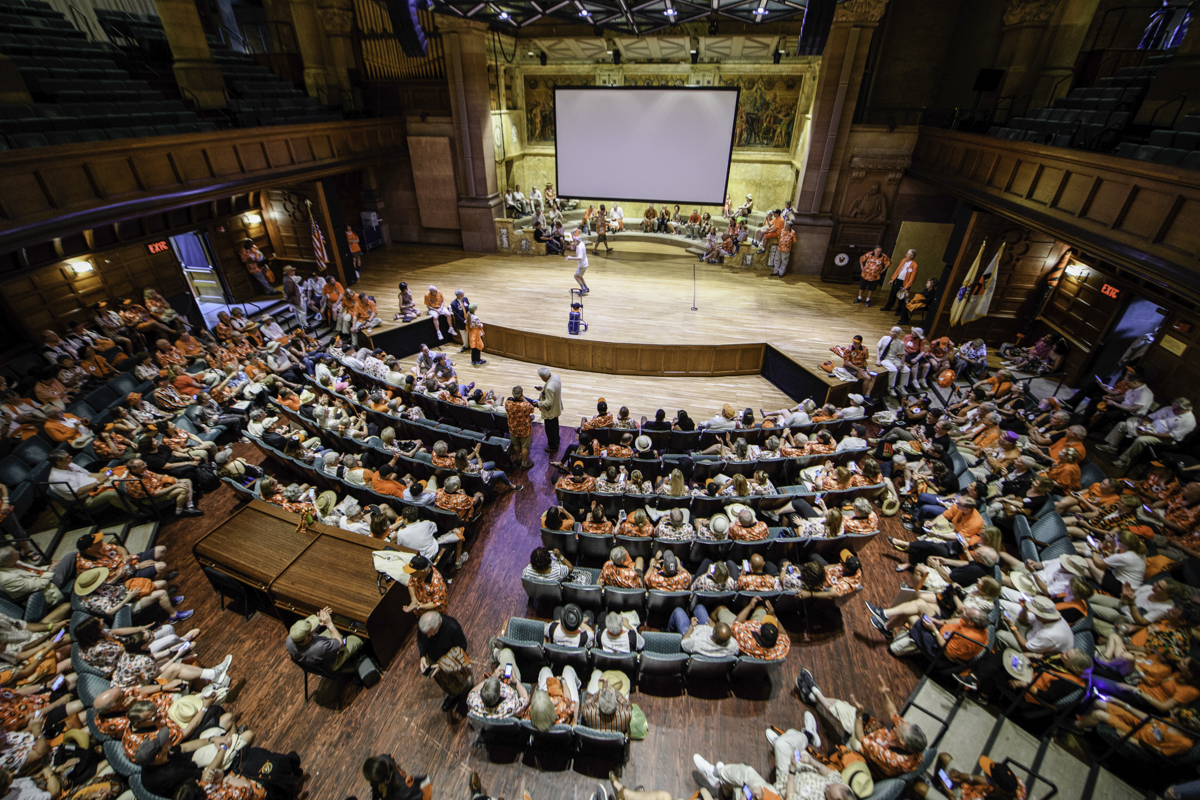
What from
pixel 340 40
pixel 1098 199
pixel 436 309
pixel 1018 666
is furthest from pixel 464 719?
pixel 340 40

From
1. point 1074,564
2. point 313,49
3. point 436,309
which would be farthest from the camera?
point 313,49

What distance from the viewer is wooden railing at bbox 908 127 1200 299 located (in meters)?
4.64

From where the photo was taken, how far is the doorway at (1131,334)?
702 centimetres

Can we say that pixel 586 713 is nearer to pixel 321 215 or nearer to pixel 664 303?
pixel 664 303

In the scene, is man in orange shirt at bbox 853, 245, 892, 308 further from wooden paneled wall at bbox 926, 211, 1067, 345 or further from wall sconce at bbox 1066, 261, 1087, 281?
wall sconce at bbox 1066, 261, 1087, 281

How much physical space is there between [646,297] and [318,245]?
770 centimetres

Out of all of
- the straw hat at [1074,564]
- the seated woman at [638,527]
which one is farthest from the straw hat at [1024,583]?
the seated woman at [638,527]

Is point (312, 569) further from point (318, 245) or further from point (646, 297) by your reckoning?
point (318, 245)

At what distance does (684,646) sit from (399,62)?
53.0 feet

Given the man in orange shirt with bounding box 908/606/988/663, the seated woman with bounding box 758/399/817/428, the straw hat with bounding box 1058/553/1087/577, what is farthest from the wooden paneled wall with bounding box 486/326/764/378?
the man in orange shirt with bounding box 908/606/988/663

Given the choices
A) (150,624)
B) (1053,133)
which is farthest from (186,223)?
(1053,133)

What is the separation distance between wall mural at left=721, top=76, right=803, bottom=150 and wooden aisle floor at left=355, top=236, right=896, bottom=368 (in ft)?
14.5

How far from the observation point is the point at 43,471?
5613mm

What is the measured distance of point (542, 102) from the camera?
52.6ft
